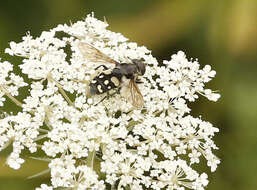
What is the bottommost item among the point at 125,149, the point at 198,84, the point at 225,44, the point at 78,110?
the point at 125,149

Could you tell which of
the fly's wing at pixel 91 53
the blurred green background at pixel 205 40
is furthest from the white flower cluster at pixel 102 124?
the blurred green background at pixel 205 40

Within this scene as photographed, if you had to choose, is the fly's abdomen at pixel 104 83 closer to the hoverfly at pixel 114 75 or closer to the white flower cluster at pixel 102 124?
the hoverfly at pixel 114 75

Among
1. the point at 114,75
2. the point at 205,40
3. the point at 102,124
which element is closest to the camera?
the point at 102,124

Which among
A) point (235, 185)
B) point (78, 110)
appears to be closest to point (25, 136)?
point (78, 110)

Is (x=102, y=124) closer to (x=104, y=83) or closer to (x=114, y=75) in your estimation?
(x=104, y=83)

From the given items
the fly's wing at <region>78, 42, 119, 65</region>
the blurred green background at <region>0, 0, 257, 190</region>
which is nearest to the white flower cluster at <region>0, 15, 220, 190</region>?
the fly's wing at <region>78, 42, 119, 65</region>

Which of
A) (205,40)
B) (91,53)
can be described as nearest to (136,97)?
(91,53)

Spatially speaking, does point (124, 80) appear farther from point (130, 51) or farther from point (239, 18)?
point (239, 18)
